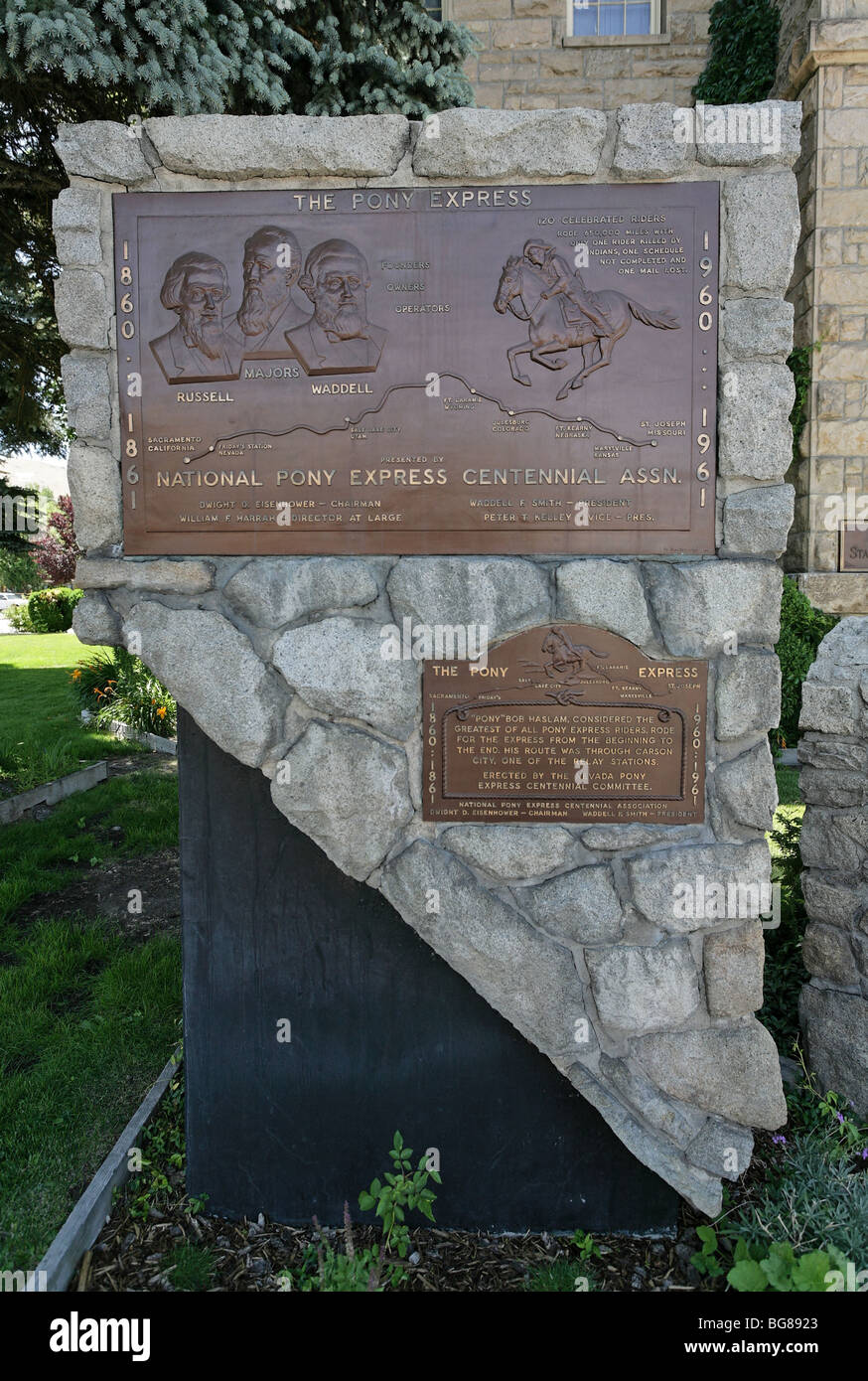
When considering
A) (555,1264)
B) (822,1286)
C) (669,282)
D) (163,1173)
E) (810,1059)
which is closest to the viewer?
(822,1286)

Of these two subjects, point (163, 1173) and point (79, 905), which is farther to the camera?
point (79, 905)

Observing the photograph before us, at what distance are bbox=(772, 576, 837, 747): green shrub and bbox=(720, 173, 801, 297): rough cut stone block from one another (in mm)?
5025

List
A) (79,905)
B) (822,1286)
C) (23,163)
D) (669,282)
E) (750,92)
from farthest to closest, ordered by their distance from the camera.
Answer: (750,92) → (79,905) → (23,163) → (669,282) → (822,1286)

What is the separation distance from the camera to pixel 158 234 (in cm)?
249

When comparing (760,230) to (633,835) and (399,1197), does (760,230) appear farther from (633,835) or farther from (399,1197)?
(399,1197)

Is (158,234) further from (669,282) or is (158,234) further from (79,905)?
(79,905)

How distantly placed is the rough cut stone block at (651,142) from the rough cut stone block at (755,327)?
0.45 meters

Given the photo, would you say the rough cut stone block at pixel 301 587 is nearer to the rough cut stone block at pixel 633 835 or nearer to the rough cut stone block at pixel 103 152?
the rough cut stone block at pixel 633 835

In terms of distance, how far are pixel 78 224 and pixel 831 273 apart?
24.5 ft

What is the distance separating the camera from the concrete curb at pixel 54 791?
6383mm

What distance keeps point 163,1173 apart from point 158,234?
128 inches

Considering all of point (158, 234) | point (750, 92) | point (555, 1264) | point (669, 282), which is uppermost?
point (750, 92)

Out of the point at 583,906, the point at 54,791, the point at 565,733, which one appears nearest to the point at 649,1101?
the point at 583,906
